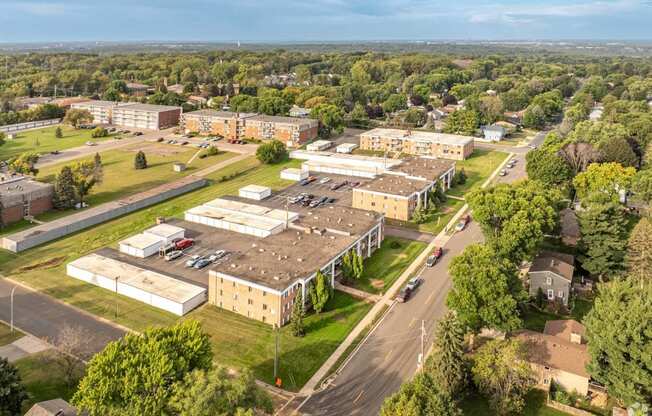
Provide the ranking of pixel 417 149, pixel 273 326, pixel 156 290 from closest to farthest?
1. pixel 273 326
2. pixel 156 290
3. pixel 417 149

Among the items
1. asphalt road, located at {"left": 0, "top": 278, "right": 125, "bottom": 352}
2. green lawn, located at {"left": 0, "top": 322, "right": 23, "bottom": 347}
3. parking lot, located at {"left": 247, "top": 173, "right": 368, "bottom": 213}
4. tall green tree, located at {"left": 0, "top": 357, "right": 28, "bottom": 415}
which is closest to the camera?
tall green tree, located at {"left": 0, "top": 357, "right": 28, "bottom": 415}

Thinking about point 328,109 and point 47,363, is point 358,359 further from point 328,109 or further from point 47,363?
point 328,109

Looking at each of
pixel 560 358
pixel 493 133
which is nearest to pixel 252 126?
pixel 493 133

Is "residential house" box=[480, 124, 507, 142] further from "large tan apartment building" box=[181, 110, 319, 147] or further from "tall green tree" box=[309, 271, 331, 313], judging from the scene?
"tall green tree" box=[309, 271, 331, 313]

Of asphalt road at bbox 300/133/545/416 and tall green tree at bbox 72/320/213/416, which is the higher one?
tall green tree at bbox 72/320/213/416

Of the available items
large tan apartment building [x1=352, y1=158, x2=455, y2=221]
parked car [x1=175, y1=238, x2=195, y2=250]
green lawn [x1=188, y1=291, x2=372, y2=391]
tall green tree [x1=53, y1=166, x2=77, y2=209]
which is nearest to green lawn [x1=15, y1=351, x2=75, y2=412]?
green lawn [x1=188, y1=291, x2=372, y2=391]

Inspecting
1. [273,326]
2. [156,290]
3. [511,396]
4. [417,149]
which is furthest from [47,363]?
[417,149]

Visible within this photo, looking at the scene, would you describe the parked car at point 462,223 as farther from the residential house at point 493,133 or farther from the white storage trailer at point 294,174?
the residential house at point 493,133
